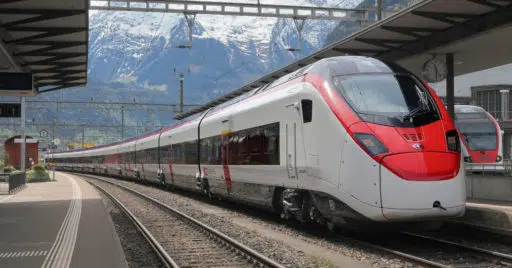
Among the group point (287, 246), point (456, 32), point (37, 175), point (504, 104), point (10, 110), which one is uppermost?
point (504, 104)

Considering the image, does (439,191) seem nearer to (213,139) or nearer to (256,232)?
(256,232)

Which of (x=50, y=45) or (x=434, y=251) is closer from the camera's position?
(x=434, y=251)

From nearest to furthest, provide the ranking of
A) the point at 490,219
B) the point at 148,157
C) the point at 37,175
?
the point at 490,219, the point at 148,157, the point at 37,175

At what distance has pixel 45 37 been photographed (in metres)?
17.3

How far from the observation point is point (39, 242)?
36.4ft

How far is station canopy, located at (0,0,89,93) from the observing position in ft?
48.1

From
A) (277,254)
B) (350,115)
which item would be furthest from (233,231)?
(350,115)

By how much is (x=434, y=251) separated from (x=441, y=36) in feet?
21.8

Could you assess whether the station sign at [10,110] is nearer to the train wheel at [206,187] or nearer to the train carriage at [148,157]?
the train wheel at [206,187]

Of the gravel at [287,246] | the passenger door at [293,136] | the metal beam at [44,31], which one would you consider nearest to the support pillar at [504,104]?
the gravel at [287,246]

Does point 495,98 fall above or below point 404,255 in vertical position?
above

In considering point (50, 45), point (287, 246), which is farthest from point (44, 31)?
point (287, 246)

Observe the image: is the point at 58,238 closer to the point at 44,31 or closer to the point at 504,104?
the point at 44,31

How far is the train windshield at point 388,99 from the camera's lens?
32.1 ft
